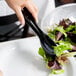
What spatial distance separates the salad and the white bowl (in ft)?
0.10

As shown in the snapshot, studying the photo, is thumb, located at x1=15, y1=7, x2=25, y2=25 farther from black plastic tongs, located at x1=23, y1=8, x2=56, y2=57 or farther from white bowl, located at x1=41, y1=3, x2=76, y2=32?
white bowl, located at x1=41, y1=3, x2=76, y2=32

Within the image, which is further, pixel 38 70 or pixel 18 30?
pixel 18 30

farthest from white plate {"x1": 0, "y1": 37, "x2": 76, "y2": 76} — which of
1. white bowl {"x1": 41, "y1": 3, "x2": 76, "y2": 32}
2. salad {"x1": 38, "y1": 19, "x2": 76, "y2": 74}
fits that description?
white bowl {"x1": 41, "y1": 3, "x2": 76, "y2": 32}

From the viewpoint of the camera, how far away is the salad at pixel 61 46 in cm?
55

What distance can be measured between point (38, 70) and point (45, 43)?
71mm

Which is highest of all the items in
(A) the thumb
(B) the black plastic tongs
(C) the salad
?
(A) the thumb

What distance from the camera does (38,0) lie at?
901 millimetres

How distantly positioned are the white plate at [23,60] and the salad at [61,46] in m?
Result: 0.02

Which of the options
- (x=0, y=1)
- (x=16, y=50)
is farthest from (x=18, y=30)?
(x=16, y=50)

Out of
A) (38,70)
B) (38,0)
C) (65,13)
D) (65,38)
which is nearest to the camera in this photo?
(38,70)

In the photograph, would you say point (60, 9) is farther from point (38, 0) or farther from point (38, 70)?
point (38, 70)

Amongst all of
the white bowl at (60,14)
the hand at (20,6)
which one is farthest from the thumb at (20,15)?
the white bowl at (60,14)

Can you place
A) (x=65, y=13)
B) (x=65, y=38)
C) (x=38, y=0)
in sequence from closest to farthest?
(x=65, y=38)
(x=65, y=13)
(x=38, y=0)

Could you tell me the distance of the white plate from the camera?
21.3 inches
